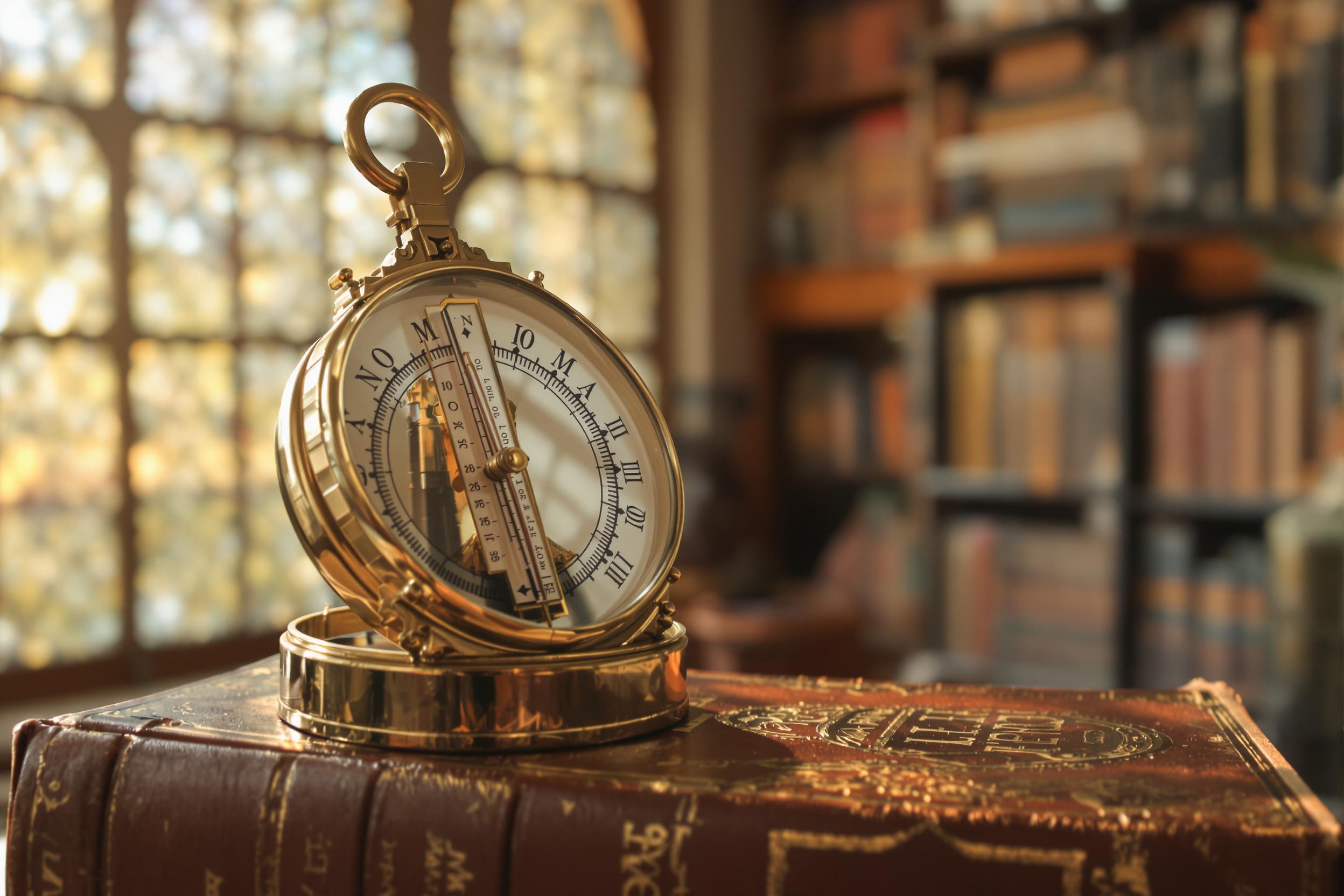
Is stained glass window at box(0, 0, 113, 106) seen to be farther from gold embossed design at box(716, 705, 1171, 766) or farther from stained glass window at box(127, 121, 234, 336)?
A: gold embossed design at box(716, 705, 1171, 766)

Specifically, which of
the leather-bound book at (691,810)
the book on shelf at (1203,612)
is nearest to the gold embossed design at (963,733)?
the leather-bound book at (691,810)

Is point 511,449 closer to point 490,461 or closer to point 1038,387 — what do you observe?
point 490,461

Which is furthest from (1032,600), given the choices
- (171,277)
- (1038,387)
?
(171,277)

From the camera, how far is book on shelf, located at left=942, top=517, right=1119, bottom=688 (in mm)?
2416

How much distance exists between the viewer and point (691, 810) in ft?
1.49

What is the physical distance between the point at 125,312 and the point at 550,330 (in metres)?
1.63

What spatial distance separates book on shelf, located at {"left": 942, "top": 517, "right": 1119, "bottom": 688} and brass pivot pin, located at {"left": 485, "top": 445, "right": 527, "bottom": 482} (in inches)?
79.8

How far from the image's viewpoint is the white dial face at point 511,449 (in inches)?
21.3

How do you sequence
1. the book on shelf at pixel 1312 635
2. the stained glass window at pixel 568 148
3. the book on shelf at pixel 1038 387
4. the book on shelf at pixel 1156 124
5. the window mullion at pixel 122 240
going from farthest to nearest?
the stained glass window at pixel 568 148 → the book on shelf at pixel 1038 387 → the book on shelf at pixel 1156 124 → the window mullion at pixel 122 240 → the book on shelf at pixel 1312 635

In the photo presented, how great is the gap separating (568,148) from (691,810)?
2.59 m

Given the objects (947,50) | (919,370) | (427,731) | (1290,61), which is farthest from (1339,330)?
(427,731)

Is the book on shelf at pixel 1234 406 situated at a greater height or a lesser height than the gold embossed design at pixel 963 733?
greater

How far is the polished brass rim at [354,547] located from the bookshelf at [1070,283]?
1.77 metres

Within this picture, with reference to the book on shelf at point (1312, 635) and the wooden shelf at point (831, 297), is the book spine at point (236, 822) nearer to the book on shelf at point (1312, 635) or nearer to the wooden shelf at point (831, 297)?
the book on shelf at point (1312, 635)
